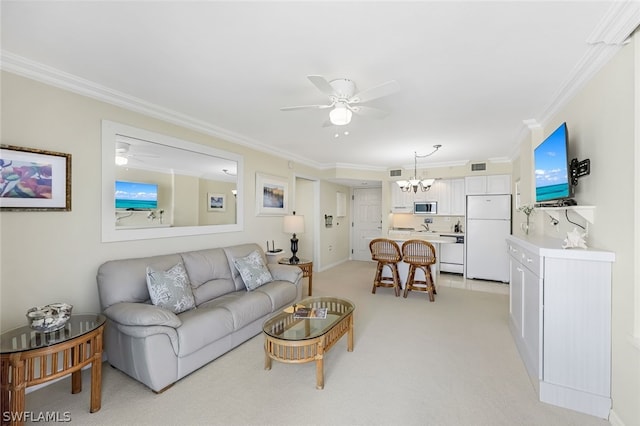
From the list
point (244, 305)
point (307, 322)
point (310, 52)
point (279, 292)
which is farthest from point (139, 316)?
point (310, 52)

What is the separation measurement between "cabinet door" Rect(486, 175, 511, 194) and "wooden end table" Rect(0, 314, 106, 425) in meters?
6.31

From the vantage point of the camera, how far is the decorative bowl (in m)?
1.85

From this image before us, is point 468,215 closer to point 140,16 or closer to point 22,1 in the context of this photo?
point 140,16

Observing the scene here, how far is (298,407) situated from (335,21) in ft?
8.28

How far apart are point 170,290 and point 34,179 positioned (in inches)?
53.0

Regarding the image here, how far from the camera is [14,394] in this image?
1604mm

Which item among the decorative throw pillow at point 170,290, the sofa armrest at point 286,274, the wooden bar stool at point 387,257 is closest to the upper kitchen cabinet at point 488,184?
the wooden bar stool at point 387,257

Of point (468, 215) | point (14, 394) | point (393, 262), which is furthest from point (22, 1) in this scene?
point (468, 215)

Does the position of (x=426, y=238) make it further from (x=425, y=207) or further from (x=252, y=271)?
(x=252, y=271)

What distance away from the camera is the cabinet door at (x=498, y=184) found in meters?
5.47

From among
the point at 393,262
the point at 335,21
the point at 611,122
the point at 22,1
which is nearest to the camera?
the point at 22,1

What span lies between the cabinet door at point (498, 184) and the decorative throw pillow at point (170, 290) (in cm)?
565

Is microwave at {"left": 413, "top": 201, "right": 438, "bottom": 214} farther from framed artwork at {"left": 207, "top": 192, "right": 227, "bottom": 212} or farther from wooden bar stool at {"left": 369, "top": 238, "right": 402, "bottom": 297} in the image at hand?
framed artwork at {"left": 207, "top": 192, "right": 227, "bottom": 212}

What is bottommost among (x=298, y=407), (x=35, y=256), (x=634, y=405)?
(x=298, y=407)
